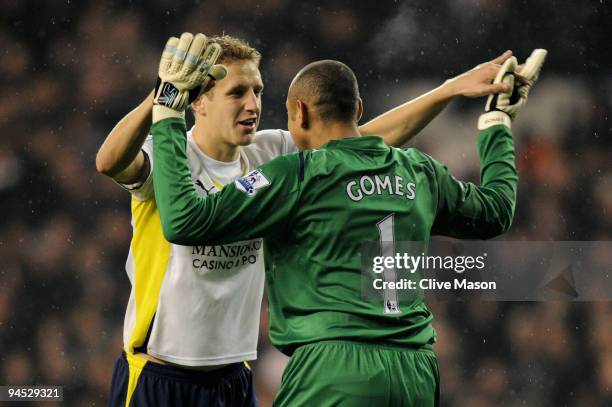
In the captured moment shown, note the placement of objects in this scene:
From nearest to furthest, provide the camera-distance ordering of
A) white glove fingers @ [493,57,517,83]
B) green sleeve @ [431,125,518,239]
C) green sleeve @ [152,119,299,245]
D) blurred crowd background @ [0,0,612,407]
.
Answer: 1. green sleeve @ [152,119,299,245]
2. green sleeve @ [431,125,518,239]
3. white glove fingers @ [493,57,517,83]
4. blurred crowd background @ [0,0,612,407]

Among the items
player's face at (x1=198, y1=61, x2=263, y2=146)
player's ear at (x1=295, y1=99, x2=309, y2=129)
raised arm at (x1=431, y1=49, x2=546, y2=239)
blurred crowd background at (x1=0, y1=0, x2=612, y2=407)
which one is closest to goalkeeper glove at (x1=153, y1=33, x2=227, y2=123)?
player's ear at (x1=295, y1=99, x2=309, y2=129)

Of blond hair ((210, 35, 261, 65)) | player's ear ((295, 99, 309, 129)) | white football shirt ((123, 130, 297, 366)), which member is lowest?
white football shirt ((123, 130, 297, 366))

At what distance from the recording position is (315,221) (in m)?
2.15

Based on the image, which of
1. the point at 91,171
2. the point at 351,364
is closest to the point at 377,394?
the point at 351,364

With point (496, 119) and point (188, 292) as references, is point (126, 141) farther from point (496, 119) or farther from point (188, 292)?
point (496, 119)

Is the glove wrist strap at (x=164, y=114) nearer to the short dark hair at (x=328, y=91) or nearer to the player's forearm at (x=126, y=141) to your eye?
the player's forearm at (x=126, y=141)

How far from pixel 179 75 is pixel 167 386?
3.31 feet

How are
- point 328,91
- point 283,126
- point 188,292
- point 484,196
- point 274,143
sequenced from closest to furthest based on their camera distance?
1. point 328,91
2. point 484,196
3. point 188,292
4. point 274,143
5. point 283,126

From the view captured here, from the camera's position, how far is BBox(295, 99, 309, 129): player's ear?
2.25m

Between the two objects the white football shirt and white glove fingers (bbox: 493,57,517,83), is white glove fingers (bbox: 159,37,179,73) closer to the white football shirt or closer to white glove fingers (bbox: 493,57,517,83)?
the white football shirt

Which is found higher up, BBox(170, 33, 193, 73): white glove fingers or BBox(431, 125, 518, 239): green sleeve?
BBox(170, 33, 193, 73): white glove fingers

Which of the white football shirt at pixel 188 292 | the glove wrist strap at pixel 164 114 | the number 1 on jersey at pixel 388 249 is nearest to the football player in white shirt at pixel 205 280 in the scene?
the white football shirt at pixel 188 292

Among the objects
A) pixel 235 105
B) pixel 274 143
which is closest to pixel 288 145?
pixel 274 143

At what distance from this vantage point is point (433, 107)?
2.75 m
